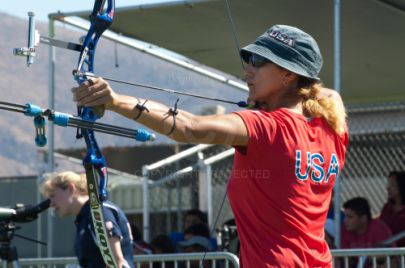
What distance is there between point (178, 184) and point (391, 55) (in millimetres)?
2754

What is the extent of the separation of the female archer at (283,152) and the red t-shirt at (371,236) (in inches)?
170

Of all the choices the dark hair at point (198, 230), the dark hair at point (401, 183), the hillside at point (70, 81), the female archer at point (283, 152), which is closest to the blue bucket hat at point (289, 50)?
the female archer at point (283, 152)

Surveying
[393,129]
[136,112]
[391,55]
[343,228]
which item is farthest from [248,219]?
[393,129]

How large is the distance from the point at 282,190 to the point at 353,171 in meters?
8.19

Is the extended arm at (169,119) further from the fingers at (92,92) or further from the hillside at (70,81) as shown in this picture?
the hillside at (70,81)

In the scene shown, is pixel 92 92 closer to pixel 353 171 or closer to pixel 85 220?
pixel 85 220

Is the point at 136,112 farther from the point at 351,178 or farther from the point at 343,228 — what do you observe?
the point at 351,178

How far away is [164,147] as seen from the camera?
12.8 m

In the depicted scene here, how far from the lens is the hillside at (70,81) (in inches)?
190

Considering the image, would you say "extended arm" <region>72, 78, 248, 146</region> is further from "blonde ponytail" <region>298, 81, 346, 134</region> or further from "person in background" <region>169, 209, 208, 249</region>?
"person in background" <region>169, 209, 208, 249</region>

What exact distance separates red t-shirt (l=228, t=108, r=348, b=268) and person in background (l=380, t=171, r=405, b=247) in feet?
16.4

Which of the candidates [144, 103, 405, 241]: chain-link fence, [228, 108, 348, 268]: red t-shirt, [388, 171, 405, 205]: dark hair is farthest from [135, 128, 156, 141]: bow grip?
[144, 103, 405, 241]: chain-link fence

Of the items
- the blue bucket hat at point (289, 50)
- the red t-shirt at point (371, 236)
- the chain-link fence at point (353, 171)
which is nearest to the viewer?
the blue bucket hat at point (289, 50)

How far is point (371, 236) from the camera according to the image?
28.0 feet
